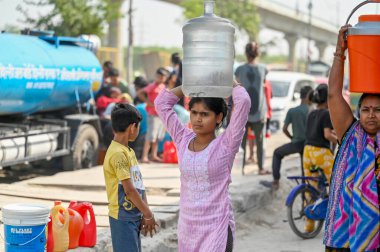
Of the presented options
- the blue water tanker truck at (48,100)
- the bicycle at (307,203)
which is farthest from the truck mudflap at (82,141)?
the bicycle at (307,203)

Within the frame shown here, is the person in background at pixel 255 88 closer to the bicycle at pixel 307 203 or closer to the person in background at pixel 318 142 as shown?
the person in background at pixel 318 142

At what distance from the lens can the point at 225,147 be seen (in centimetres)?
509

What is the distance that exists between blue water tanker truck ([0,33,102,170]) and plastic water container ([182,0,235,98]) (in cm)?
615

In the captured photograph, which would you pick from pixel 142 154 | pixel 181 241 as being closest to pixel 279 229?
pixel 142 154

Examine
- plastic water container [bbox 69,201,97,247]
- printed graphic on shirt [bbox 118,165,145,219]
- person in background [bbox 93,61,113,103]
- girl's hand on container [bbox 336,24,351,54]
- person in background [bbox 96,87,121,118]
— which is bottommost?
plastic water container [bbox 69,201,97,247]

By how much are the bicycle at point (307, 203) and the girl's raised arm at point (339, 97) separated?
4.80 m

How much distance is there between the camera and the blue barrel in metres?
11.9

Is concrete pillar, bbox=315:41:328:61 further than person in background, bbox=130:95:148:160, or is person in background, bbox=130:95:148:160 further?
concrete pillar, bbox=315:41:328:61

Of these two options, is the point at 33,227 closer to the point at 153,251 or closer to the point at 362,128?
the point at 153,251

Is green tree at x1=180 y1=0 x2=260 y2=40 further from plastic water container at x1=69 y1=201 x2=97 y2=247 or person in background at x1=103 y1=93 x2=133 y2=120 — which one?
plastic water container at x1=69 y1=201 x2=97 y2=247

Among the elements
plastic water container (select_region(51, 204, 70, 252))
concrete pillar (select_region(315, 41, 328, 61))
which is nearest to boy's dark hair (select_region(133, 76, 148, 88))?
plastic water container (select_region(51, 204, 70, 252))

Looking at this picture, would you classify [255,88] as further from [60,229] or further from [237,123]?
[237,123]

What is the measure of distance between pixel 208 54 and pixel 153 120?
8.72m

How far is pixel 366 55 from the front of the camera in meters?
4.73
